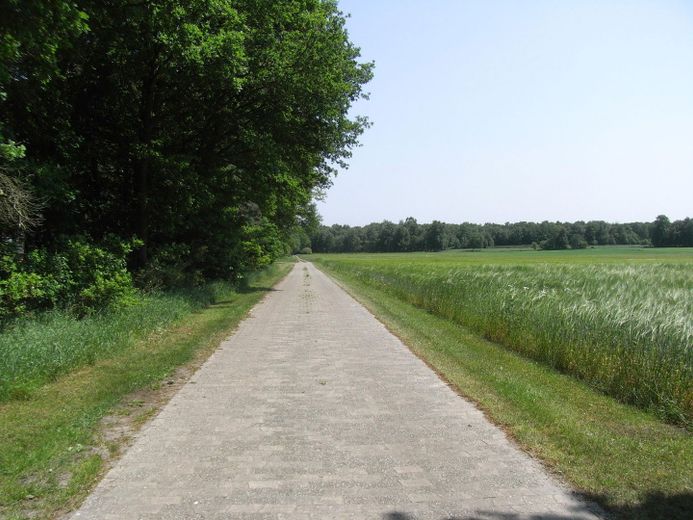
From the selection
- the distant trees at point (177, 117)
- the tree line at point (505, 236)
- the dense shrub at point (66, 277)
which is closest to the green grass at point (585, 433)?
the dense shrub at point (66, 277)

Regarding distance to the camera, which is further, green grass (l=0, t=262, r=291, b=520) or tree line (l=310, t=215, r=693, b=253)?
tree line (l=310, t=215, r=693, b=253)

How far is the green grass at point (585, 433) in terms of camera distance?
13.7 feet

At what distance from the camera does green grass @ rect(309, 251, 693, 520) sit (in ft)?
13.7

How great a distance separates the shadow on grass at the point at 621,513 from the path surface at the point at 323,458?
21 millimetres

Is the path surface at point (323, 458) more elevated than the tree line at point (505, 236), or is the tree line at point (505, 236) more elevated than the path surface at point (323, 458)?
the tree line at point (505, 236)

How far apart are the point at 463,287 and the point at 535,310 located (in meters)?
6.24

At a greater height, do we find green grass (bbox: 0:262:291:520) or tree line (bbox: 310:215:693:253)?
tree line (bbox: 310:215:693:253)

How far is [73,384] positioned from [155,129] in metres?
12.2

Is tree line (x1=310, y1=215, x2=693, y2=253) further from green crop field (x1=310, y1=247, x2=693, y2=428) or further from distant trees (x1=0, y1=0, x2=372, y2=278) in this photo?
green crop field (x1=310, y1=247, x2=693, y2=428)

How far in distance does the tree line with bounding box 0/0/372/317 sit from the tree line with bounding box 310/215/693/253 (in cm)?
6755

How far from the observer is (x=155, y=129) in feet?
58.3

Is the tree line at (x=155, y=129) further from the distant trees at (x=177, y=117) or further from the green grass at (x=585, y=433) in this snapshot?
the green grass at (x=585, y=433)

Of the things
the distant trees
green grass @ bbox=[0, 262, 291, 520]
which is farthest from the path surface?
the distant trees

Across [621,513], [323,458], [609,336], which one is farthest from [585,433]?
[609,336]
